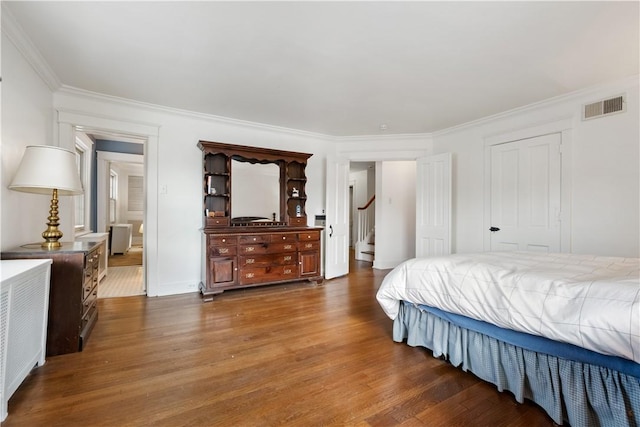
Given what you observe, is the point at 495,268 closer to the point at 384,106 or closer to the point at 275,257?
the point at 384,106

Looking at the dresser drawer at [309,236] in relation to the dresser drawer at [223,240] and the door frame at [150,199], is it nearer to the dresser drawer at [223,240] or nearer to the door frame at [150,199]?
the dresser drawer at [223,240]

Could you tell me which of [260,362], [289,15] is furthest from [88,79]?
[260,362]

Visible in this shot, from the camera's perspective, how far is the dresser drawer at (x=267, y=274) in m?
3.67

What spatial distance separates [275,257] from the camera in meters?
3.89

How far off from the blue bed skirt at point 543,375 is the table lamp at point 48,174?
2915 millimetres

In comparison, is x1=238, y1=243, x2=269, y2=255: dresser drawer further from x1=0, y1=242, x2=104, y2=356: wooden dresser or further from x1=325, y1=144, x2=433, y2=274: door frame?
x1=0, y1=242, x2=104, y2=356: wooden dresser

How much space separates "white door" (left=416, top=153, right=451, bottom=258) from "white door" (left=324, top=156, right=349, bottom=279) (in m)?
1.19

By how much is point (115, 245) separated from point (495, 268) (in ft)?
25.9

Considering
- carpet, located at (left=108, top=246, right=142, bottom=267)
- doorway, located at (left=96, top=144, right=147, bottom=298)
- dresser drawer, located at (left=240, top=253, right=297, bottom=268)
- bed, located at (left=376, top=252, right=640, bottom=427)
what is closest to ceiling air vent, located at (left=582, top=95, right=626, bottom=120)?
bed, located at (left=376, top=252, right=640, bottom=427)

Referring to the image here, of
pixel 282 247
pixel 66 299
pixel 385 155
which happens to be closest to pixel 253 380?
pixel 66 299

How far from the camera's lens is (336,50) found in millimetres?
2305

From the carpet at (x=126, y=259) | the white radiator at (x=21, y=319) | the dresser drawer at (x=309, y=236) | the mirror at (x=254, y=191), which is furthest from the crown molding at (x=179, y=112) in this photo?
the carpet at (x=126, y=259)

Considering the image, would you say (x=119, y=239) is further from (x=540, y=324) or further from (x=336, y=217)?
(x=540, y=324)

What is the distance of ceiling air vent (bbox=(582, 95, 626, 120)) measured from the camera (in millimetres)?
2828
